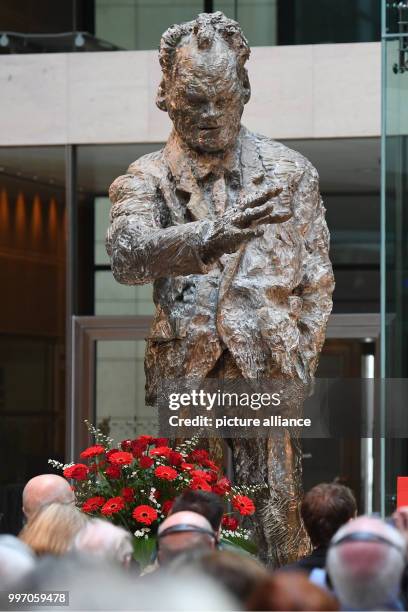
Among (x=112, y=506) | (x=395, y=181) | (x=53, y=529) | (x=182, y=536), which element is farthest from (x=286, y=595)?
(x=395, y=181)

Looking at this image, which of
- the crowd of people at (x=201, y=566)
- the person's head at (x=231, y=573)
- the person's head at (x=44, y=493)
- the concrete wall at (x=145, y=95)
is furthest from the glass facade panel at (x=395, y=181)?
the concrete wall at (x=145, y=95)

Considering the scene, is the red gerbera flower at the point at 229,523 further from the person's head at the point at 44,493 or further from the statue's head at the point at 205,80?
the statue's head at the point at 205,80

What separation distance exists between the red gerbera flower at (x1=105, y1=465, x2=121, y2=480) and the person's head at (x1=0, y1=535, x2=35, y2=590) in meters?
2.40

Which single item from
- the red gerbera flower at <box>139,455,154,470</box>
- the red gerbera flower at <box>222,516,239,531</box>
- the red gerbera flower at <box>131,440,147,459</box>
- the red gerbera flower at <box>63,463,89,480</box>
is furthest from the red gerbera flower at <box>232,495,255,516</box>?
the red gerbera flower at <box>63,463,89,480</box>

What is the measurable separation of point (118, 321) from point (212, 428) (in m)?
7.43

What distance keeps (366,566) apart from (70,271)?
1045 cm

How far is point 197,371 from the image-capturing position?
7312mm

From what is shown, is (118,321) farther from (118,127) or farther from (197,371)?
(197,371)

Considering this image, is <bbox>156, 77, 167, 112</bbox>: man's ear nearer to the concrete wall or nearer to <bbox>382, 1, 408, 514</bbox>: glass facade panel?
<bbox>382, 1, 408, 514</bbox>: glass facade panel

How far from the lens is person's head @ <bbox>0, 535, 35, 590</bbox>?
4.62 meters

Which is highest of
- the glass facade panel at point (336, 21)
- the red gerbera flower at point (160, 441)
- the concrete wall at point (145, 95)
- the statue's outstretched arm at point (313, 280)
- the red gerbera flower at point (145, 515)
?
the glass facade panel at point (336, 21)

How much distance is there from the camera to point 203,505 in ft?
18.7

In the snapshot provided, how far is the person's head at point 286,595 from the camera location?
3.94 metres

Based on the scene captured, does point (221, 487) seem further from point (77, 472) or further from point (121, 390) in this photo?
point (121, 390)
